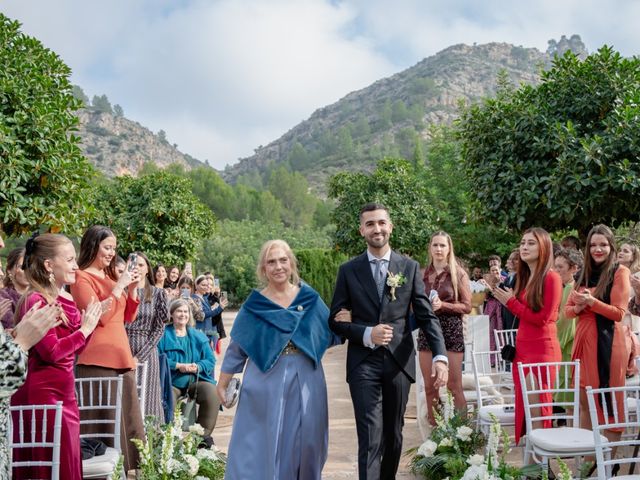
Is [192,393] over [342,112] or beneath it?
beneath

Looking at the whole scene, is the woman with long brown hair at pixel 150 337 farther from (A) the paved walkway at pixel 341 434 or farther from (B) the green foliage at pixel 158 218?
(B) the green foliage at pixel 158 218

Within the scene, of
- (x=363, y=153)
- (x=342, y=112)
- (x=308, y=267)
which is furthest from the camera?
(x=342, y=112)

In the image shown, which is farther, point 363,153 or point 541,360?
point 363,153

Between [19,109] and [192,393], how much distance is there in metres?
3.50

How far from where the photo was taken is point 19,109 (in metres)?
7.55

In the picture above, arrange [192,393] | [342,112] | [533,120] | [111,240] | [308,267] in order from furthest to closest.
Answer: [342,112] < [308,267] < [533,120] < [192,393] < [111,240]

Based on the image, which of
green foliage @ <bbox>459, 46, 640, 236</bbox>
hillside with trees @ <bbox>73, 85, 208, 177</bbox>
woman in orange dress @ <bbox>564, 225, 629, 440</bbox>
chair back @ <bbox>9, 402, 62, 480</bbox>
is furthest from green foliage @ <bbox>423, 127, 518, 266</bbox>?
hillside with trees @ <bbox>73, 85, 208, 177</bbox>

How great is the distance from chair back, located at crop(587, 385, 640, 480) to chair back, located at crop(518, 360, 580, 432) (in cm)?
20

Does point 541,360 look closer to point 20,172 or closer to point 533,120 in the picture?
point 533,120

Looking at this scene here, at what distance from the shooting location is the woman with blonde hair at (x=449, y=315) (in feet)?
22.8

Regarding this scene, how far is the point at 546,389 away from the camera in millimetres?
5195

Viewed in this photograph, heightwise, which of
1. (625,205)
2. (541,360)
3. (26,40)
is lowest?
(541,360)

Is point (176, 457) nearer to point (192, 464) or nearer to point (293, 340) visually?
point (192, 464)

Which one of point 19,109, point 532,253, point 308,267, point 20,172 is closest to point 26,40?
point 19,109
